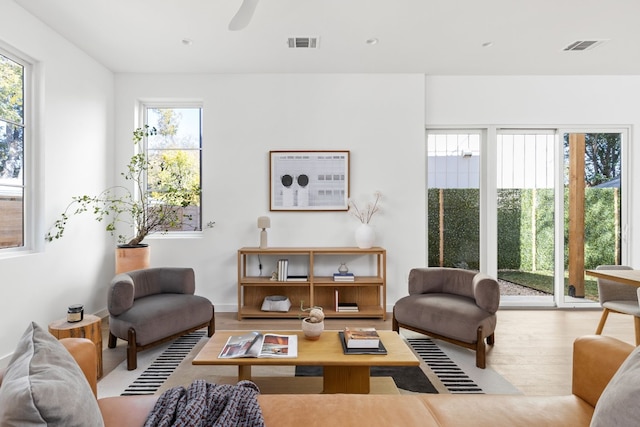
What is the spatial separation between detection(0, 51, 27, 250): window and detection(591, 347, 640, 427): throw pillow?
3.84m

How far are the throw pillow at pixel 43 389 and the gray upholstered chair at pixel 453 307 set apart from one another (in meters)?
2.51

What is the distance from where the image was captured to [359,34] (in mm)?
3348

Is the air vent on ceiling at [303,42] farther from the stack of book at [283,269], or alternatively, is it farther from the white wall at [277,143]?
the stack of book at [283,269]

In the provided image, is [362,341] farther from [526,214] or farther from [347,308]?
[526,214]

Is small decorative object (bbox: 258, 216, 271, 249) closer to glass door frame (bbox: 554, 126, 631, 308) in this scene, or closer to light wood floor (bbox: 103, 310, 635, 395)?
light wood floor (bbox: 103, 310, 635, 395)

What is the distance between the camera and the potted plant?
4.00 meters

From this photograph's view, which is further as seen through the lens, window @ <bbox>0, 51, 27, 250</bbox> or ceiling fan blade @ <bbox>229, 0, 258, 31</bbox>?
window @ <bbox>0, 51, 27, 250</bbox>

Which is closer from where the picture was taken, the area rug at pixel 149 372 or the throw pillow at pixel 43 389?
the throw pillow at pixel 43 389

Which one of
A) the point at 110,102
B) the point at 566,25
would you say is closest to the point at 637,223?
the point at 566,25

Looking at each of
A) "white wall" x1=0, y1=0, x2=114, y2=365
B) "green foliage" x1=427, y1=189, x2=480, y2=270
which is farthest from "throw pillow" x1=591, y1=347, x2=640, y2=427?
"white wall" x1=0, y1=0, x2=114, y2=365

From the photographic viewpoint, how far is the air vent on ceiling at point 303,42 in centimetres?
345

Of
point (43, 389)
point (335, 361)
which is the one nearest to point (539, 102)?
point (335, 361)

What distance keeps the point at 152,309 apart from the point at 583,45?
189 inches

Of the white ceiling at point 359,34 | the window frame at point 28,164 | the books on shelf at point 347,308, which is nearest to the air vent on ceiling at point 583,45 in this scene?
the white ceiling at point 359,34
